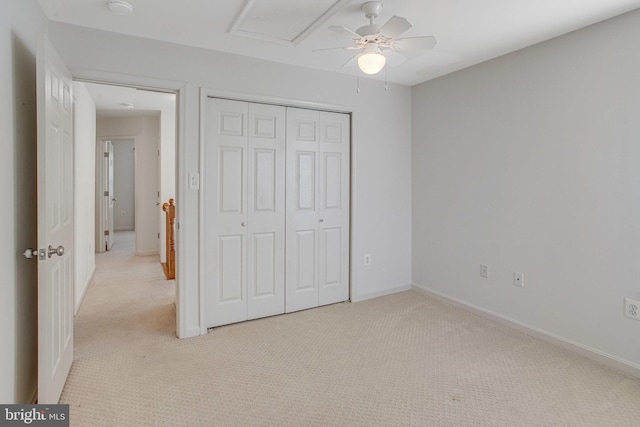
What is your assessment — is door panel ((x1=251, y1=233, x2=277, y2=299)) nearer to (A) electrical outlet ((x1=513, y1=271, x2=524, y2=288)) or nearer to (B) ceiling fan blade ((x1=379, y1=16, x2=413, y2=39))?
(B) ceiling fan blade ((x1=379, y1=16, x2=413, y2=39))

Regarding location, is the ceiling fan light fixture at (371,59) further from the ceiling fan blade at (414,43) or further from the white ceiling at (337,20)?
the white ceiling at (337,20)

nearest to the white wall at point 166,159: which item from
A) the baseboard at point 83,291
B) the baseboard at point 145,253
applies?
the baseboard at point 145,253

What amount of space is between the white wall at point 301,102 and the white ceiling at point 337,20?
0.12 m

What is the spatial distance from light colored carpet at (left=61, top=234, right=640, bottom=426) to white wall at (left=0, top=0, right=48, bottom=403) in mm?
396

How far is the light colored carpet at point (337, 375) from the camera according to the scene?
2014mm

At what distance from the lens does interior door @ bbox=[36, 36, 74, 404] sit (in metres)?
1.79

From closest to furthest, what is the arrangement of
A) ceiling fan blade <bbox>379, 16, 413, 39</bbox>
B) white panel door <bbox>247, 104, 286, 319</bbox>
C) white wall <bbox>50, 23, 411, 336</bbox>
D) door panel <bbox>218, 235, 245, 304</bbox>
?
ceiling fan blade <bbox>379, 16, 413, 39</bbox>
white wall <bbox>50, 23, 411, 336</bbox>
door panel <bbox>218, 235, 245, 304</bbox>
white panel door <bbox>247, 104, 286, 319</bbox>

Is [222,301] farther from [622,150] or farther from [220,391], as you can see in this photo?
[622,150]

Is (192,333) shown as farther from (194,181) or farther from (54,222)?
(54,222)

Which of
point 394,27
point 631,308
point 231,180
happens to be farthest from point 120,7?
point 631,308

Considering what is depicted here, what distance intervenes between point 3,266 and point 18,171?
0.52 metres

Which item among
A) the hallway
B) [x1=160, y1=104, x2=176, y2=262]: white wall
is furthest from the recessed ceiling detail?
[x1=160, y1=104, x2=176, y2=262]: white wall

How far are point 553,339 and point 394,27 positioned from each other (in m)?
2.63

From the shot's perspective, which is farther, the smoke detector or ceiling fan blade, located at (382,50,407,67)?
ceiling fan blade, located at (382,50,407,67)
